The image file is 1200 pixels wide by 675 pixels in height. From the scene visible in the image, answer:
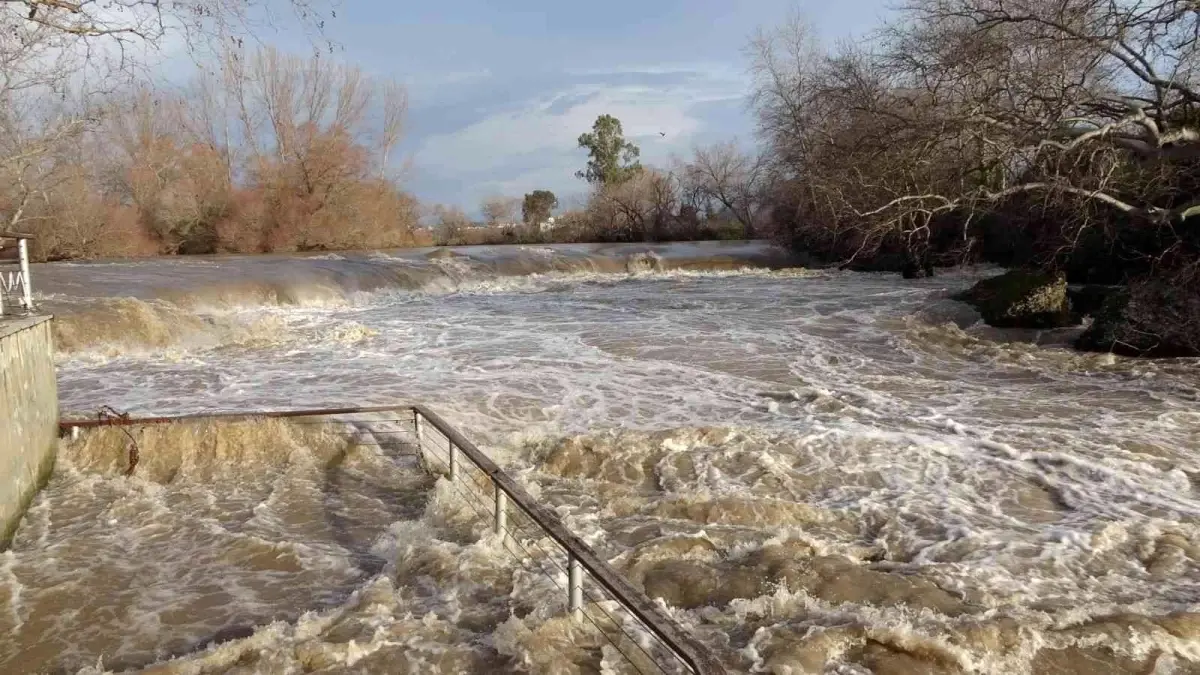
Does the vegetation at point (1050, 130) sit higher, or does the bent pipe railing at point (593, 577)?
the vegetation at point (1050, 130)

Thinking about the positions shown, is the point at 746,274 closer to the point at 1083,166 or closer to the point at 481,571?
the point at 1083,166

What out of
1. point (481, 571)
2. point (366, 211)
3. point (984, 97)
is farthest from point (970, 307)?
point (366, 211)

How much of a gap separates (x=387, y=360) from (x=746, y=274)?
19.9 metres

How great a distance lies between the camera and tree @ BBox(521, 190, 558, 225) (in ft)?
178

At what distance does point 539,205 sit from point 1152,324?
4781 centimetres

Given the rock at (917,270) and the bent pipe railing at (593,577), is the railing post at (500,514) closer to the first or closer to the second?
the bent pipe railing at (593,577)

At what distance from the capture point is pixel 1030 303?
14.3 meters

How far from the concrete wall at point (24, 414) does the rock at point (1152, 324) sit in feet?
45.3

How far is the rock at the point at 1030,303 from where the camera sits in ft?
46.5

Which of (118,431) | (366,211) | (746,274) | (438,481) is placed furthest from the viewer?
(366,211)

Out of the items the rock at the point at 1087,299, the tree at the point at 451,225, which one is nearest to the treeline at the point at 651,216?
the tree at the point at 451,225

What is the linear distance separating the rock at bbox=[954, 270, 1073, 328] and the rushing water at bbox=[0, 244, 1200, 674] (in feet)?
2.68

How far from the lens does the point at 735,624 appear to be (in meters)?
4.29

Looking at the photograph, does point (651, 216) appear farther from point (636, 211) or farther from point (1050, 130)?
point (1050, 130)
